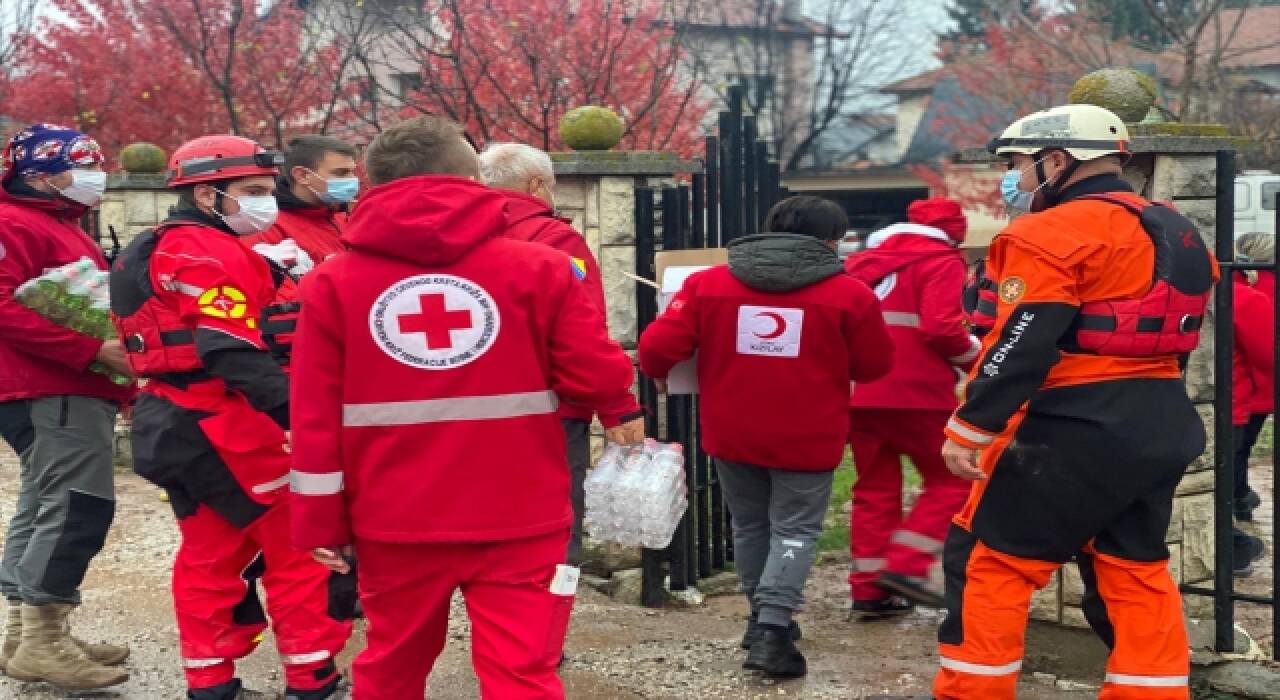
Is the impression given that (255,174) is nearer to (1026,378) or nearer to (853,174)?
(1026,378)

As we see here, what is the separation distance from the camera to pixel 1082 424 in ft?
13.5

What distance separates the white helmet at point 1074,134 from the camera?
4.29 metres

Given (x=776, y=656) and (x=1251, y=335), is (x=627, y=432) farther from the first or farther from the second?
(x=1251, y=335)

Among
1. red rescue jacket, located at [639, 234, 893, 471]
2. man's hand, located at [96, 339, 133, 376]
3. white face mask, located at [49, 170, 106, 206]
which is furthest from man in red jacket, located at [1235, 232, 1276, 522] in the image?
white face mask, located at [49, 170, 106, 206]

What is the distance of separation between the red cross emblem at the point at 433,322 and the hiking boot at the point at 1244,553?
496 centimetres

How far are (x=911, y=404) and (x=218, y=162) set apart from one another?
9.79 feet

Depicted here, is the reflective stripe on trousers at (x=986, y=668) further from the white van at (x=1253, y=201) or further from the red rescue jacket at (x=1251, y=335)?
the white van at (x=1253, y=201)

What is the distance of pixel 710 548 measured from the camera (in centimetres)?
689

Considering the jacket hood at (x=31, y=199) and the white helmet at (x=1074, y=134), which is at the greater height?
the white helmet at (x=1074, y=134)

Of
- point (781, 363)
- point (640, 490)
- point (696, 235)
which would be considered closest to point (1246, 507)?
point (696, 235)

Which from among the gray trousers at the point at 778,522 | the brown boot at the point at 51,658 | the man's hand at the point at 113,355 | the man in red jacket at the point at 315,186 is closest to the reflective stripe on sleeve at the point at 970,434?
the gray trousers at the point at 778,522

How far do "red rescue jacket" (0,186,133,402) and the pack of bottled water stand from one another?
6.19 feet

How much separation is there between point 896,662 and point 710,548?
1.55 m

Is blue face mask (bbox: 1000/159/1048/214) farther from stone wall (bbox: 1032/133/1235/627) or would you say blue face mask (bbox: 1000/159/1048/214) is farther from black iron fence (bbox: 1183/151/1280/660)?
black iron fence (bbox: 1183/151/1280/660)
